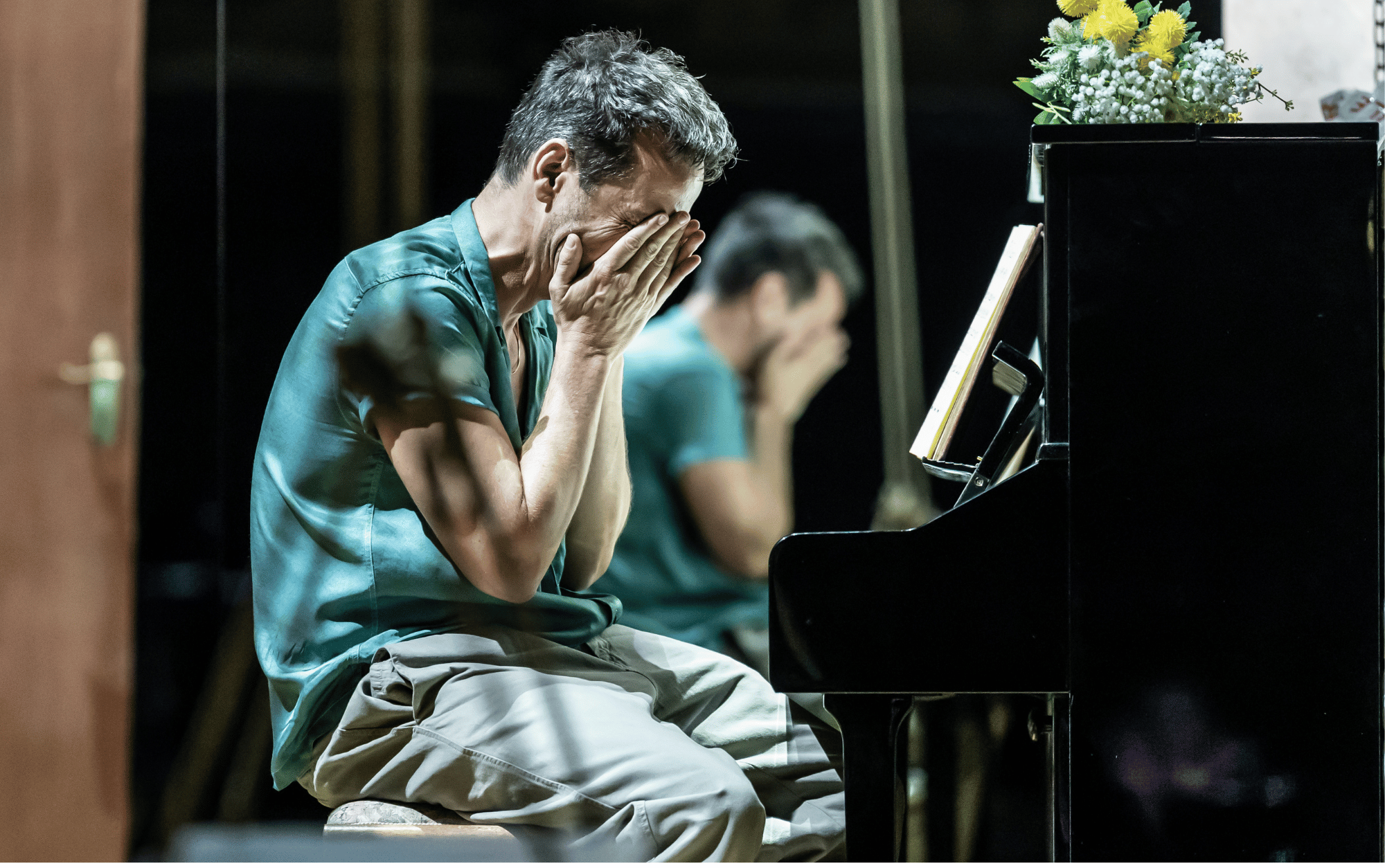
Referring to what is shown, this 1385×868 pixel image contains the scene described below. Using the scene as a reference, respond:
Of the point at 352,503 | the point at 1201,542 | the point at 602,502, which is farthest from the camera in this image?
the point at 602,502

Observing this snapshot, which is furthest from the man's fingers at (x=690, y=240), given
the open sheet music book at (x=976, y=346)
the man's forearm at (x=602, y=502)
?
the open sheet music book at (x=976, y=346)

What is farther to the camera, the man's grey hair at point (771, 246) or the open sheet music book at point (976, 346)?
the man's grey hair at point (771, 246)

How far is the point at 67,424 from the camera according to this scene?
7.14ft

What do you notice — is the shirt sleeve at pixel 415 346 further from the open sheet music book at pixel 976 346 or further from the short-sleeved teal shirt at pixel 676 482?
the open sheet music book at pixel 976 346

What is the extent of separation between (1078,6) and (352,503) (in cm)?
122

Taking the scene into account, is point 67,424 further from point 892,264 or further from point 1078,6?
point 1078,6

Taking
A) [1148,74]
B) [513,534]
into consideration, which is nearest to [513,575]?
[513,534]

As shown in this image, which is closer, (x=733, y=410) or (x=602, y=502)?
(x=602, y=502)

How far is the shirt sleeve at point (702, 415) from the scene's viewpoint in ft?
6.79

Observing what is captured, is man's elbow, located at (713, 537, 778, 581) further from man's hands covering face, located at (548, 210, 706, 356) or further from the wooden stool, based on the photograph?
the wooden stool

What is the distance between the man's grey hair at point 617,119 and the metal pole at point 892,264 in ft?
0.90

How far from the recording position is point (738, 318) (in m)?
2.09

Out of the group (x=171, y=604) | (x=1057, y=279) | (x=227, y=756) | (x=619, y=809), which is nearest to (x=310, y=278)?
(x=171, y=604)

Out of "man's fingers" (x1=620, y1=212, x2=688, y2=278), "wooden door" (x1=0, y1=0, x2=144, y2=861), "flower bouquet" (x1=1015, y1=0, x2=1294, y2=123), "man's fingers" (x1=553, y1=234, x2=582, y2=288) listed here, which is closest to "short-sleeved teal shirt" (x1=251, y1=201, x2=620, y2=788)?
"man's fingers" (x1=553, y1=234, x2=582, y2=288)
